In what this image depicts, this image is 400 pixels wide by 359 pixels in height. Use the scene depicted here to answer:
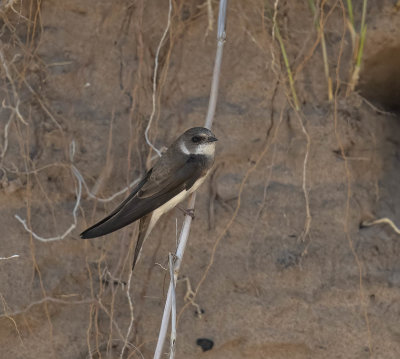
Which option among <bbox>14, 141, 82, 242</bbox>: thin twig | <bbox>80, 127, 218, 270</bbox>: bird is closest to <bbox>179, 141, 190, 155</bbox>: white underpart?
<bbox>80, 127, 218, 270</bbox>: bird

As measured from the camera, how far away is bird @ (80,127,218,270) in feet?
8.00

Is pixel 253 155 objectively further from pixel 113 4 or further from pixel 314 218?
pixel 113 4

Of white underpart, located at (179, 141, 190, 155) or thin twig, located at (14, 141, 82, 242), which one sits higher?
white underpart, located at (179, 141, 190, 155)

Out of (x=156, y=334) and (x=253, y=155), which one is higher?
(x=253, y=155)

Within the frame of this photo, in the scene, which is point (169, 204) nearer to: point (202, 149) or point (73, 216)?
point (202, 149)

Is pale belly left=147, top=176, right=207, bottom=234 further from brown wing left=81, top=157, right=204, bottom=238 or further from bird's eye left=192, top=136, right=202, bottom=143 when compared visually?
bird's eye left=192, top=136, right=202, bottom=143

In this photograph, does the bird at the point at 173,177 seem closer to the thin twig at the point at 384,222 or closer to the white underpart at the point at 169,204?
the white underpart at the point at 169,204

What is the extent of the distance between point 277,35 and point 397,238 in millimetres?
897

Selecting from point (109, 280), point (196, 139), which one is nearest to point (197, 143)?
point (196, 139)

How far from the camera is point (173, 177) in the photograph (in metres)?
2.54

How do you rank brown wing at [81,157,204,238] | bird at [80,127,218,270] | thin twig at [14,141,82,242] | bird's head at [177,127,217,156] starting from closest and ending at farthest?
brown wing at [81,157,204,238] → bird at [80,127,218,270] → bird's head at [177,127,217,156] → thin twig at [14,141,82,242]

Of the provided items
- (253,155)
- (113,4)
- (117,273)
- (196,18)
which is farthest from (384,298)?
(113,4)

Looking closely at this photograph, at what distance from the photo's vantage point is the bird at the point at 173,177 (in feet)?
8.00

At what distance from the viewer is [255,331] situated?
271 cm
